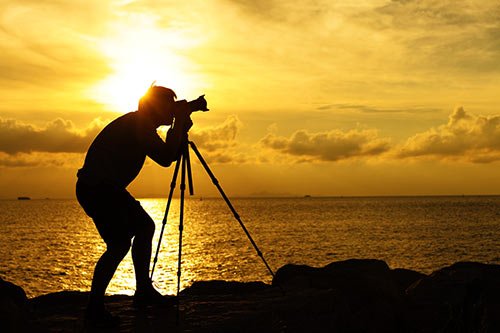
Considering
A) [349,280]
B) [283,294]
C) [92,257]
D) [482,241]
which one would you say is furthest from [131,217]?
[482,241]

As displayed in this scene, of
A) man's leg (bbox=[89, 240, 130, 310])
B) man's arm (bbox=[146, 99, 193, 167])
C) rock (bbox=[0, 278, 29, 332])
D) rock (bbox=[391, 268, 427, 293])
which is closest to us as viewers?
rock (bbox=[0, 278, 29, 332])

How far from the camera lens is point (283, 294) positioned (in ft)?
26.2

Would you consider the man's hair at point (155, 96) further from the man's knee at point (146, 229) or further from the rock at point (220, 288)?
the rock at point (220, 288)

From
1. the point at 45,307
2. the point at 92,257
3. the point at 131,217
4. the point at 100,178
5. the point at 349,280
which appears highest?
the point at 100,178

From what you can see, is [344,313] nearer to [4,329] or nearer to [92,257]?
[4,329]

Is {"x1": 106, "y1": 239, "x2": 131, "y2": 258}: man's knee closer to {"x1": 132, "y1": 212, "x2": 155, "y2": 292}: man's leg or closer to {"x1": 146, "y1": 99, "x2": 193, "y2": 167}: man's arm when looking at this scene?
{"x1": 132, "y1": 212, "x2": 155, "y2": 292}: man's leg

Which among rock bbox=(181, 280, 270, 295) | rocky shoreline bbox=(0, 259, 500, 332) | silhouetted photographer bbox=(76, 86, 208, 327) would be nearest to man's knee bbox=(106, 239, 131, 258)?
silhouetted photographer bbox=(76, 86, 208, 327)

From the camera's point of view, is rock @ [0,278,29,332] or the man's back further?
the man's back

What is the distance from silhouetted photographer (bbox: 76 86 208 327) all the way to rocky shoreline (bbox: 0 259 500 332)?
2.54 ft

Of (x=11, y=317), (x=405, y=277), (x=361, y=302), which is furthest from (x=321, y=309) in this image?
(x=405, y=277)

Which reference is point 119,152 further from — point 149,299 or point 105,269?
point 149,299

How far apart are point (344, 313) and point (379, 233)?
67.6 m

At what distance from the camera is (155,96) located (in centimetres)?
690

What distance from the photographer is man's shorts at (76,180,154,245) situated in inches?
252
